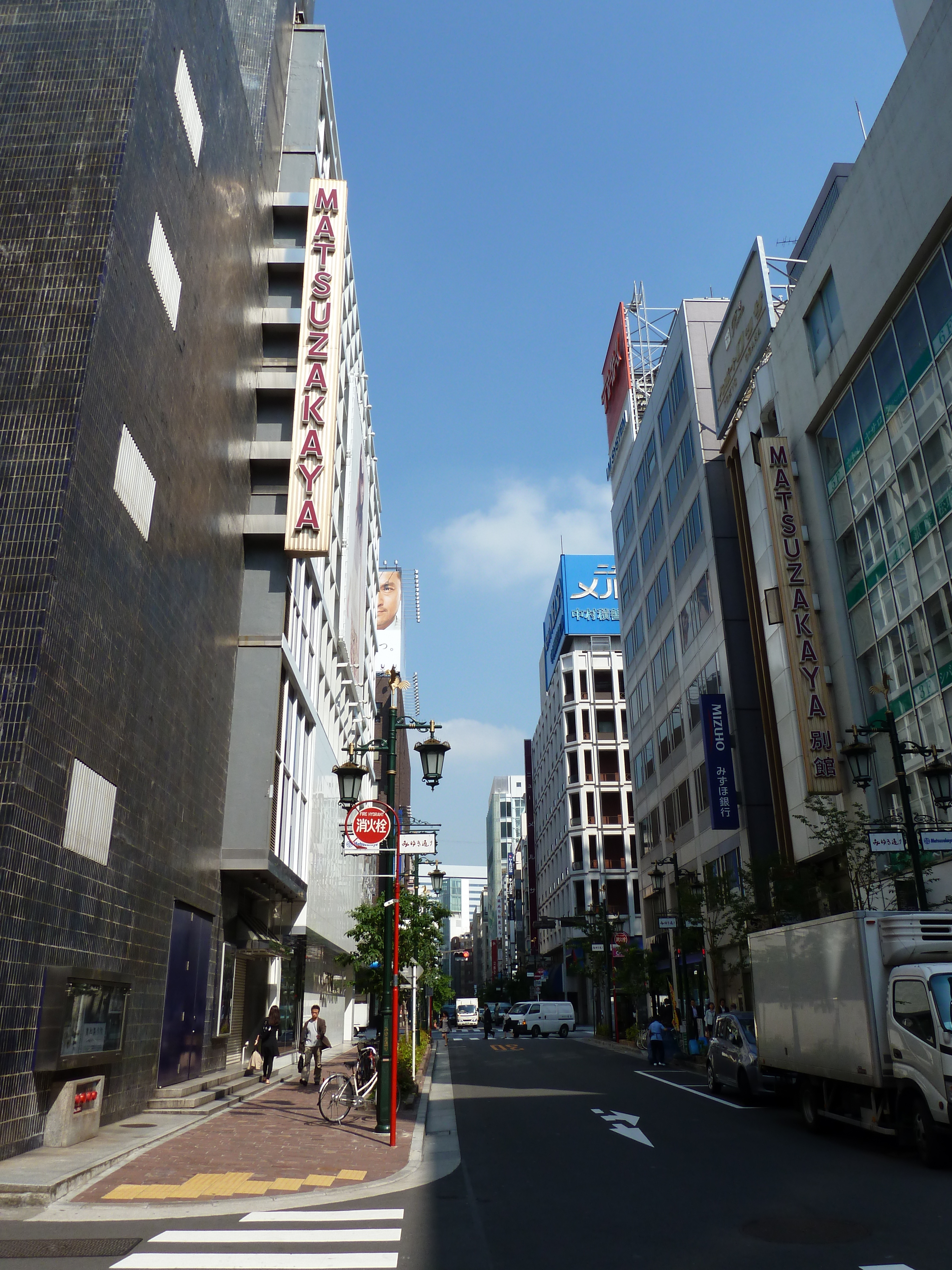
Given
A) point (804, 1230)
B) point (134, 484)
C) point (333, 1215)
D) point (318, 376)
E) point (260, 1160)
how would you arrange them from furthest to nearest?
point (318, 376) < point (134, 484) < point (260, 1160) < point (333, 1215) < point (804, 1230)

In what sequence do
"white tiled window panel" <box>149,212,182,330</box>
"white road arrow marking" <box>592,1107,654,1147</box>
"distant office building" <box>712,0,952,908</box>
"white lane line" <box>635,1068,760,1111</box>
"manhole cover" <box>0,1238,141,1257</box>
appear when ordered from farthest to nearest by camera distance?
"distant office building" <box>712,0,952,908</box> → "white lane line" <box>635,1068,760,1111</box> → "white tiled window panel" <box>149,212,182,330</box> → "white road arrow marking" <box>592,1107,654,1147</box> → "manhole cover" <box>0,1238,141,1257</box>

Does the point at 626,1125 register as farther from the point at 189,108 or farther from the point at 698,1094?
the point at 189,108

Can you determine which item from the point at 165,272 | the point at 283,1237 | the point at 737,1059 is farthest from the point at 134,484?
the point at 737,1059

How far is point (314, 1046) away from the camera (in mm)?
23984

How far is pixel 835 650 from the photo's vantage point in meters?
31.7

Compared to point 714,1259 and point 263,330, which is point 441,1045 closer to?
point 263,330

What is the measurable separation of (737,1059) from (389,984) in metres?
7.72

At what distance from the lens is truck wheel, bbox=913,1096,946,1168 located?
11445mm

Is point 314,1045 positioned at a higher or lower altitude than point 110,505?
lower

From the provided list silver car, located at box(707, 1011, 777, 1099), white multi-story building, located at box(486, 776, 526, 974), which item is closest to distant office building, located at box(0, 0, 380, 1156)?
silver car, located at box(707, 1011, 777, 1099)

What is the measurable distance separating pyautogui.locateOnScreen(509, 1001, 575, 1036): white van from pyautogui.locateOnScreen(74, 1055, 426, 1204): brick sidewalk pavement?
142ft

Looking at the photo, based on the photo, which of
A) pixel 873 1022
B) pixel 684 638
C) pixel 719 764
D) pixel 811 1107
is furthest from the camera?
pixel 684 638

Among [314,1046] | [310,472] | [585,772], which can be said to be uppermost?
[585,772]

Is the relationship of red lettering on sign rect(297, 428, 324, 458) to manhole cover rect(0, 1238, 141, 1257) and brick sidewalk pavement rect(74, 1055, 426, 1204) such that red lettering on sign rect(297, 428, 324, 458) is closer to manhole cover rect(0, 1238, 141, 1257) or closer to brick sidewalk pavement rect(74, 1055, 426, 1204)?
brick sidewalk pavement rect(74, 1055, 426, 1204)
